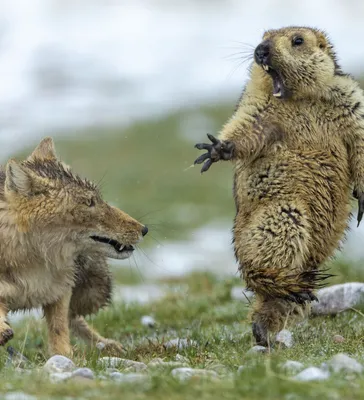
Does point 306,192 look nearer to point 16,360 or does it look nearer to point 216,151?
point 216,151

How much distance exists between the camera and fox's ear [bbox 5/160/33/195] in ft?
24.6

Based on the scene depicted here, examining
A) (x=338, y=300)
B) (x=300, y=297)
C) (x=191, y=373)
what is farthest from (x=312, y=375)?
(x=338, y=300)

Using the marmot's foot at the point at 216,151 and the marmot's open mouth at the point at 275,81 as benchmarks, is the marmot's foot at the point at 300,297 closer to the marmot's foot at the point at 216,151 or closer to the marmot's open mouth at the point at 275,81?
the marmot's foot at the point at 216,151

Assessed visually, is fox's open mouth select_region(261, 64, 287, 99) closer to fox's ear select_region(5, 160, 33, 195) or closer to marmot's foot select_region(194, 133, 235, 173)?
marmot's foot select_region(194, 133, 235, 173)

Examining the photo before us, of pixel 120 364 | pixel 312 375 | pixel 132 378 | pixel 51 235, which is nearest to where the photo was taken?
pixel 312 375

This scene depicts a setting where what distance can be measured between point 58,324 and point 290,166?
7.84ft

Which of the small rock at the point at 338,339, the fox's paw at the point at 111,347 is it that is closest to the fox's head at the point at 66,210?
the fox's paw at the point at 111,347

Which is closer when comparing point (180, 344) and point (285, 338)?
point (285, 338)

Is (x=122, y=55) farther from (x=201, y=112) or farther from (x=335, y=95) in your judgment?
(x=335, y=95)

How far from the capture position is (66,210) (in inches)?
303

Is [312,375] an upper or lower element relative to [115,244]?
lower

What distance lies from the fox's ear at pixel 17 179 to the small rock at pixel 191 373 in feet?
7.87

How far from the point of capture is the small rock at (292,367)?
567 centimetres

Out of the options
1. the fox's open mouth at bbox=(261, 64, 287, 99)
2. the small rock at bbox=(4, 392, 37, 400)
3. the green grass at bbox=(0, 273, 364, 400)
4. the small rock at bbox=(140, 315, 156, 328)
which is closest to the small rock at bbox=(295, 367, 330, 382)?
the green grass at bbox=(0, 273, 364, 400)
